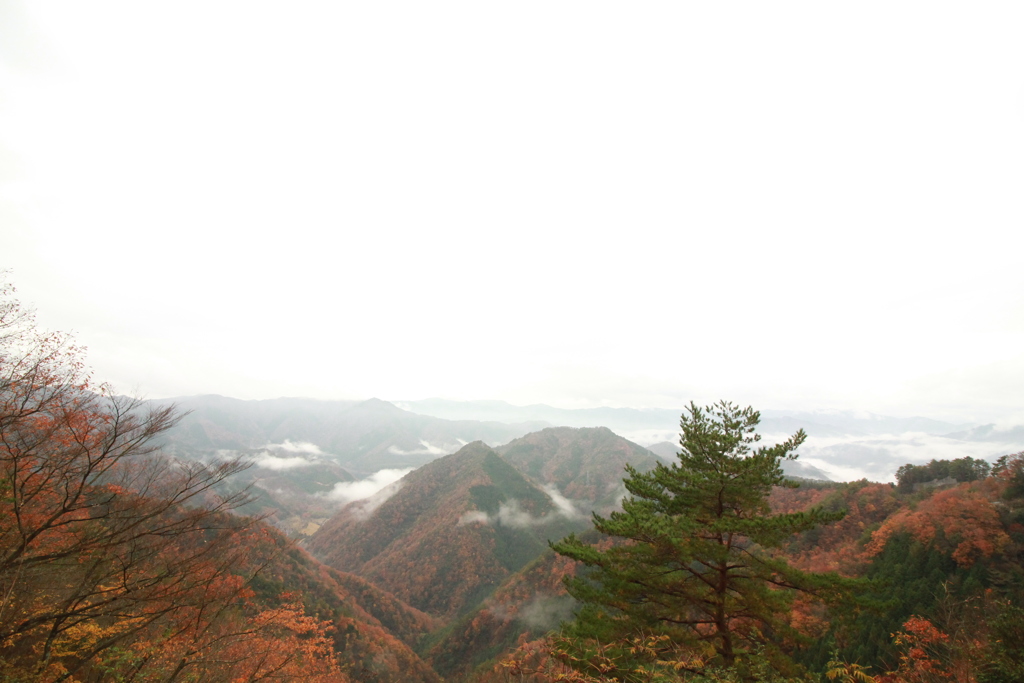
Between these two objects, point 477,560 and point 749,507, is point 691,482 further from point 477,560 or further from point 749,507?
point 477,560

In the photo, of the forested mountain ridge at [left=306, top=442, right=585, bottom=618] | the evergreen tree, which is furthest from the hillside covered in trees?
the forested mountain ridge at [left=306, top=442, right=585, bottom=618]

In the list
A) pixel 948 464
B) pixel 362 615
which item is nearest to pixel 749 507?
pixel 948 464

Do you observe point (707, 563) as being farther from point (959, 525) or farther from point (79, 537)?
point (959, 525)

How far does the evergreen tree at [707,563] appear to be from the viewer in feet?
32.4

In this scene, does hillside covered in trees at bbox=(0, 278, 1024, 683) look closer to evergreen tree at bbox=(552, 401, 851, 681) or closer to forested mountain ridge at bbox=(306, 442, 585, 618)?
evergreen tree at bbox=(552, 401, 851, 681)

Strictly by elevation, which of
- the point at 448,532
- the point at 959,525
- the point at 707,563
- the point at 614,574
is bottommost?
the point at 448,532

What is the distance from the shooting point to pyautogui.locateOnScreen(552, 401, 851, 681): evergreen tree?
9.89 m

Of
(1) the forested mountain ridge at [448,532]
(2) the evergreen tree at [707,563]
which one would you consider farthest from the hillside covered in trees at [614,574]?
(1) the forested mountain ridge at [448,532]

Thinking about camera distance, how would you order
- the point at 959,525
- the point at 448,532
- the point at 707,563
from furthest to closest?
the point at 448,532
the point at 959,525
the point at 707,563

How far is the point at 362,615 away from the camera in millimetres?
66062

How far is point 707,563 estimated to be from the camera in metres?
10.5

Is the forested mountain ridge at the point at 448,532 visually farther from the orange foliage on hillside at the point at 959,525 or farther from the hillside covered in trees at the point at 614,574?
the orange foliage on hillside at the point at 959,525

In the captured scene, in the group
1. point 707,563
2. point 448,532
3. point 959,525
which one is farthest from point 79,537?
point 448,532

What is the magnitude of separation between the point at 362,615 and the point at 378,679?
81.7 ft
